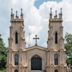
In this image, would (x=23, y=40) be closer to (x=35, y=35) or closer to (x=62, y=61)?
(x=35, y=35)

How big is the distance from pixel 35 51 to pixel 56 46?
3.47 metres

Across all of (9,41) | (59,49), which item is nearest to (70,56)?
(59,49)

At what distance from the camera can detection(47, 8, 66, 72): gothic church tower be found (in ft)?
165

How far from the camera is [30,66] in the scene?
5106cm

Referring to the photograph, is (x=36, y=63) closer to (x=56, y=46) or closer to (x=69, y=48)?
(x=56, y=46)

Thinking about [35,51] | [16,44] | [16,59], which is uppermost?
[16,44]

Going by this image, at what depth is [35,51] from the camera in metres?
51.0

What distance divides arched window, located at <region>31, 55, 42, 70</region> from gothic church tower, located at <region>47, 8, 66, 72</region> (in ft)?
5.51

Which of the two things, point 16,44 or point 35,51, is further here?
point 16,44

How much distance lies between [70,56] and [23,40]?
1383cm

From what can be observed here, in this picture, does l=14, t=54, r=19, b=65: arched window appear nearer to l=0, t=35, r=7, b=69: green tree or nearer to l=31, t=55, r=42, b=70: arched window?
l=31, t=55, r=42, b=70: arched window

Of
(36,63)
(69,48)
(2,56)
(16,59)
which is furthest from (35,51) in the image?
(2,56)

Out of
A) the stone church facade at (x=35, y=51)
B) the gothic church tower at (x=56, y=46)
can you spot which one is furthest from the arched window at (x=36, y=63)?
the gothic church tower at (x=56, y=46)

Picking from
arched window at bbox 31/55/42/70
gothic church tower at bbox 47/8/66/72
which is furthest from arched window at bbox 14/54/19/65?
gothic church tower at bbox 47/8/66/72
